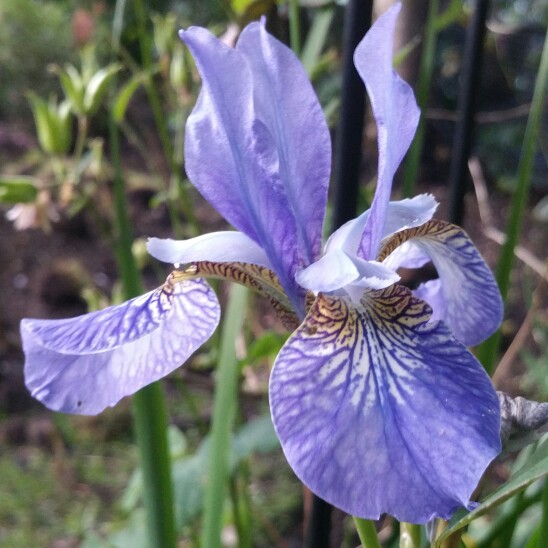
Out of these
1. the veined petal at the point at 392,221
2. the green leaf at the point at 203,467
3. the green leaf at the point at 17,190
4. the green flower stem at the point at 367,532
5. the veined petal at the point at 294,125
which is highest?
the veined petal at the point at 294,125

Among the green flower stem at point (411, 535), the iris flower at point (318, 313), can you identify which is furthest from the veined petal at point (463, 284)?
the green flower stem at point (411, 535)

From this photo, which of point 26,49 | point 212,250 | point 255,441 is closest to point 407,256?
point 212,250

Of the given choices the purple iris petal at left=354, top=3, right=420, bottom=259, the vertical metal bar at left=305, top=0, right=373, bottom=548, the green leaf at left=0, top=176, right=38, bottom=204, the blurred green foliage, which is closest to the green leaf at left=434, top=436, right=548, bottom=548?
the purple iris petal at left=354, top=3, right=420, bottom=259

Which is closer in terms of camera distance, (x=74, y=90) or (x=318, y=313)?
(x=318, y=313)

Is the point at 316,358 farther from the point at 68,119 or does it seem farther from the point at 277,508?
the point at 277,508

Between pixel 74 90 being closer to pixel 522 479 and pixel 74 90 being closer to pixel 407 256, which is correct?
pixel 407 256

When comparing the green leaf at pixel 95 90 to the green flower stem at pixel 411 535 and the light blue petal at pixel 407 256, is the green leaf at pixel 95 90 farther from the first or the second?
the green flower stem at pixel 411 535
